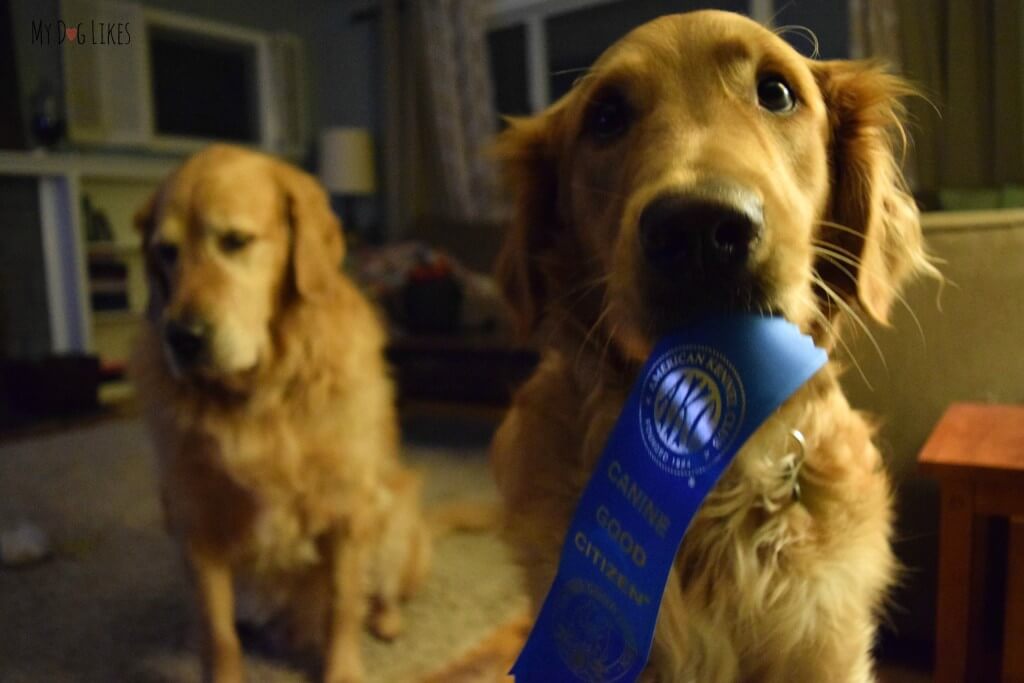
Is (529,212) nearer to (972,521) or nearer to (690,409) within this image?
(690,409)

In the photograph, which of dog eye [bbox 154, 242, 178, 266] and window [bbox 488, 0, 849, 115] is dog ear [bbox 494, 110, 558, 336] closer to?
window [bbox 488, 0, 849, 115]

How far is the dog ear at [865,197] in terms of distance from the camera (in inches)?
42.6

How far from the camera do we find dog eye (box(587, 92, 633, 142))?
3.49 feet

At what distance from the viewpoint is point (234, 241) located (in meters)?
1.60

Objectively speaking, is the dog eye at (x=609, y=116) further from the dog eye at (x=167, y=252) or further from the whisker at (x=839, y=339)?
the dog eye at (x=167, y=252)

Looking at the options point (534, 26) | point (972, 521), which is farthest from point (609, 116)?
point (534, 26)

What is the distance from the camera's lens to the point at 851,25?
3.29 meters

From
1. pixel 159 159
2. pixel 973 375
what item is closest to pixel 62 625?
pixel 973 375

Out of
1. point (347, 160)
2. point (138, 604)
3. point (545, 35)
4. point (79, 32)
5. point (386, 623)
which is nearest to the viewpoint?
point (386, 623)

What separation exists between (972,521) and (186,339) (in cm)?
142

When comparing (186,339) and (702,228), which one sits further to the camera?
(186,339)

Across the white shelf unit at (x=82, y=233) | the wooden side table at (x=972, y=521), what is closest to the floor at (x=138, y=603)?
the wooden side table at (x=972, y=521)

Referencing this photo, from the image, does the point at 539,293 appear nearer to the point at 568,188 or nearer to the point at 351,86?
the point at 568,188

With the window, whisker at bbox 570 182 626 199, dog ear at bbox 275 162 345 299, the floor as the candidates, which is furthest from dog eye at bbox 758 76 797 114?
dog ear at bbox 275 162 345 299
